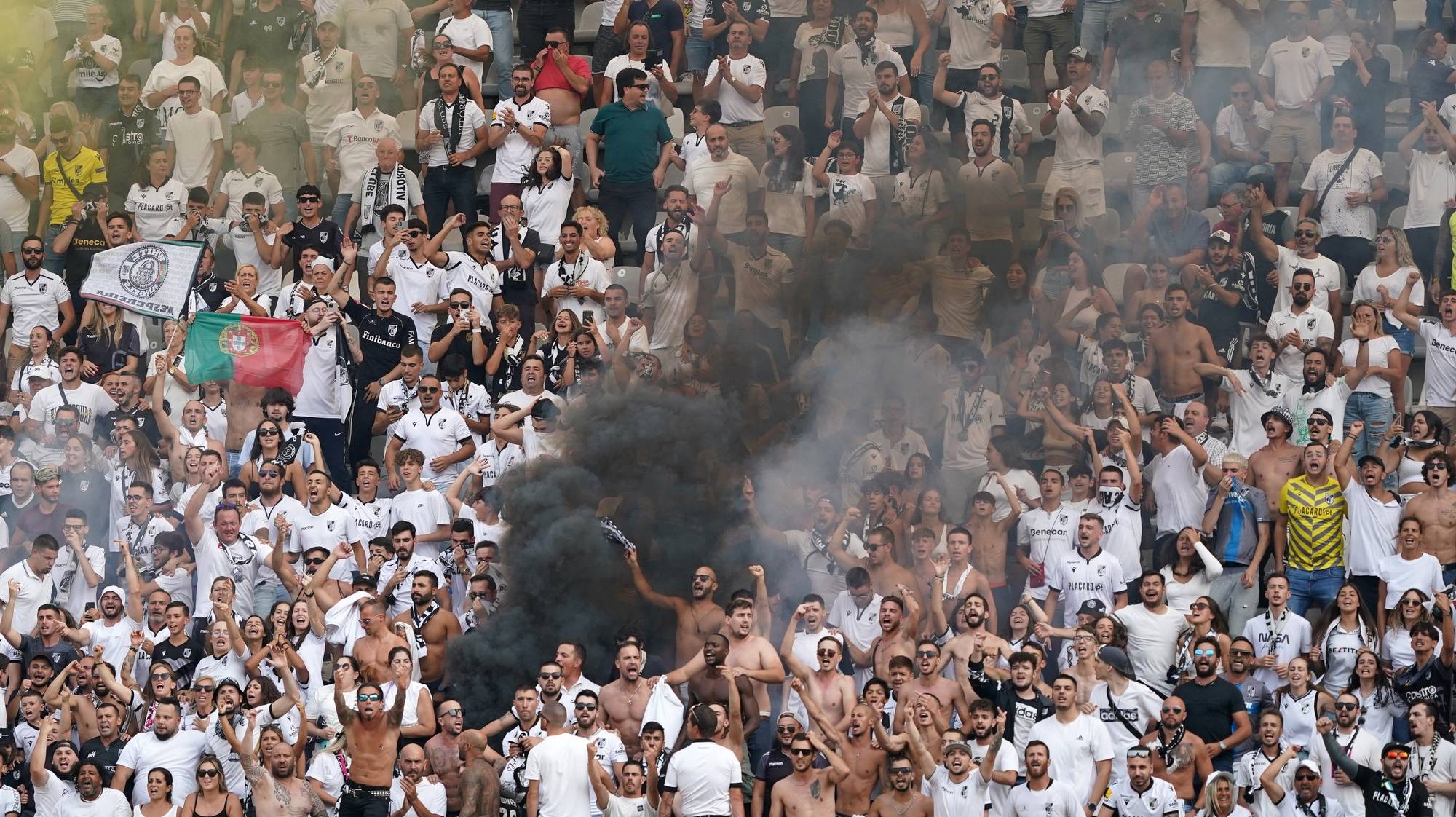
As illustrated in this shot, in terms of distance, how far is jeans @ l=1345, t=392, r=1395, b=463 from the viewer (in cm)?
1603

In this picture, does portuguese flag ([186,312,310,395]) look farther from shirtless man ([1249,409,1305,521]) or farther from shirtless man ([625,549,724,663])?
shirtless man ([1249,409,1305,521])

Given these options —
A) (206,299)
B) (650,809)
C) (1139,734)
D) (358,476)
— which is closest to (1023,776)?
(1139,734)

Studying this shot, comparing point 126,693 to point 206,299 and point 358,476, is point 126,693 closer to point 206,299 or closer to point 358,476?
point 358,476

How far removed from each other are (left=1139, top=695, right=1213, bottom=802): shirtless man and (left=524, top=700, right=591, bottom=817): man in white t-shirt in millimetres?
3286

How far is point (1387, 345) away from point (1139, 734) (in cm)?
366

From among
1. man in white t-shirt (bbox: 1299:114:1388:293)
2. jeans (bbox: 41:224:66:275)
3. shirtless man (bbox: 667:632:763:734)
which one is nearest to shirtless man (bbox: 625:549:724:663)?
shirtless man (bbox: 667:632:763:734)

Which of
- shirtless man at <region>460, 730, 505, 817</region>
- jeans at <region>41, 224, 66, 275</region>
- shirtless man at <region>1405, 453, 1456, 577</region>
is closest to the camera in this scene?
shirtless man at <region>460, 730, 505, 817</region>

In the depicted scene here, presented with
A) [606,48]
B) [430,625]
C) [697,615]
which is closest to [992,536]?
[697,615]

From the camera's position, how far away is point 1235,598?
15188 millimetres

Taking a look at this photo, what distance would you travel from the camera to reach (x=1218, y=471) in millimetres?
15609

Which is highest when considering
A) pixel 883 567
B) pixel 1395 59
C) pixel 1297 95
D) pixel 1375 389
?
pixel 1395 59

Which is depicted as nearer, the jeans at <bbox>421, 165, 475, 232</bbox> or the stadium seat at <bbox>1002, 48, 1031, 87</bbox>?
the jeans at <bbox>421, 165, 475, 232</bbox>

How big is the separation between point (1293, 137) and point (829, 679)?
629 cm

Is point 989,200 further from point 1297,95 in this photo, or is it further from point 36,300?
point 36,300
